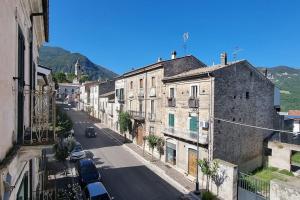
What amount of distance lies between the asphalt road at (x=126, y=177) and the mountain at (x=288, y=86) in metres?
43.7

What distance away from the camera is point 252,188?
16438 mm

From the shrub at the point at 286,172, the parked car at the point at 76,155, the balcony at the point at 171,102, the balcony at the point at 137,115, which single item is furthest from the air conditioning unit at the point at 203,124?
the parked car at the point at 76,155

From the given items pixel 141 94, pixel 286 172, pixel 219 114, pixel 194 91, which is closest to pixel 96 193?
pixel 219 114

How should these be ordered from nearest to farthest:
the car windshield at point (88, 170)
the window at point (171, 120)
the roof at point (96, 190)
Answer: the roof at point (96, 190)
the car windshield at point (88, 170)
the window at point (171, 120)

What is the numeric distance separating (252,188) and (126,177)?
11131mm

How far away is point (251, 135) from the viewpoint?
83.1 ft

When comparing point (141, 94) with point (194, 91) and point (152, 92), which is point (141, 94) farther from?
point (194, 91)

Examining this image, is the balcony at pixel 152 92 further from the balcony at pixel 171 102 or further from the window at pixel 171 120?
the window at pixel 171 120

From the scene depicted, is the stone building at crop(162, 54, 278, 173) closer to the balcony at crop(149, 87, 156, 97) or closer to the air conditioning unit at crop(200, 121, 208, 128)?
the air conditioning unit at crop(200, 121, 208, 128)

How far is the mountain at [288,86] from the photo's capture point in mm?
75738

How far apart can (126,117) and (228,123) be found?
19229mm

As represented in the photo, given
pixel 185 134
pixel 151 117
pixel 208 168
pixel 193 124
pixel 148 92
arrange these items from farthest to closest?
1. pixel 148 92
2. pixel 151 117
3. pixel 185 134
4. pixel 193 124
5. pixel 208 168

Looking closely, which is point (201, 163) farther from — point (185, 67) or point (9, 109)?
point (9, 109)

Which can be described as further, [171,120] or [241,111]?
[171,120]
